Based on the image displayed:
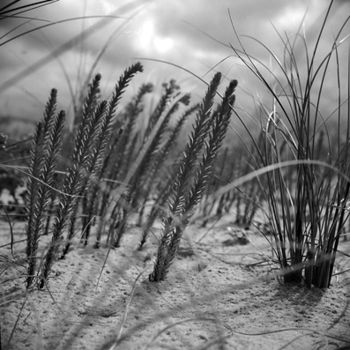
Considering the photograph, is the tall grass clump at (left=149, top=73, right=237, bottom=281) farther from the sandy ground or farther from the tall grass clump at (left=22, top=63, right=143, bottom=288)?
the tall grass clump at (left=22, top=63, right=143, bottom=288)

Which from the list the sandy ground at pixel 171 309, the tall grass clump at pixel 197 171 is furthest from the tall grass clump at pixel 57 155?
the tall grass clump at pixel 197 171

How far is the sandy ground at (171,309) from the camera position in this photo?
0.96 m

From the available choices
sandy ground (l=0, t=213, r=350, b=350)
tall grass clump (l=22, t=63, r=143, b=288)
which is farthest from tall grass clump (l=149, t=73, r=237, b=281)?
tall grass clump (l=22, t=63, r=143, b=288)

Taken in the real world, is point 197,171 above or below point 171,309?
above

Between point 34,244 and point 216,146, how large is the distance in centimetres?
78

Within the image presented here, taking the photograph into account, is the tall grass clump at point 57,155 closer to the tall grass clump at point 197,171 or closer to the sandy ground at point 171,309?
the sandy ground at point 171,309

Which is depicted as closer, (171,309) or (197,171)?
(171,309)

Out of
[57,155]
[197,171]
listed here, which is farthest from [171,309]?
[57,155]

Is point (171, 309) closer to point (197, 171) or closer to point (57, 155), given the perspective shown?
point (197, 171)

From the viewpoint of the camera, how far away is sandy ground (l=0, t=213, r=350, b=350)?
956mm

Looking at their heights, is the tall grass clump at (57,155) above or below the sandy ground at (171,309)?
above

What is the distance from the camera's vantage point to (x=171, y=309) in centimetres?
115

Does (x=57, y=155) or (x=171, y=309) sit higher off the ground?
(x=57, y=155)

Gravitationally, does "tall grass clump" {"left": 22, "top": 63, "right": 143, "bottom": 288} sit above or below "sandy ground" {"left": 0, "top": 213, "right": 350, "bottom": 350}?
above
